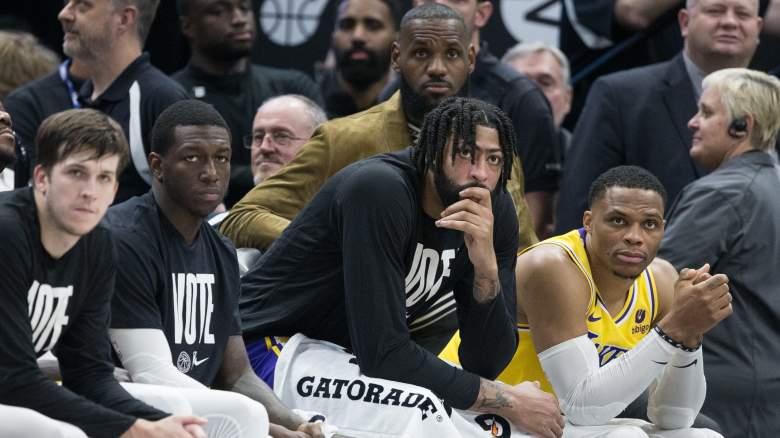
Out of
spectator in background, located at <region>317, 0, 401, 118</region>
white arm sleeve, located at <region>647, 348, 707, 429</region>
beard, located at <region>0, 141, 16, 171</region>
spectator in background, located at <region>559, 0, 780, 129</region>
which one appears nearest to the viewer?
beard, located at <region>0, 141, 16, 171</region>

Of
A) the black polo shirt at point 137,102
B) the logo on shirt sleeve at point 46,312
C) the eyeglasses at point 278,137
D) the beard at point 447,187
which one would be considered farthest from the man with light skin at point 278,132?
the logo on shirt sleeve at point 46,312

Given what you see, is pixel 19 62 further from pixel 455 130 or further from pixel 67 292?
pixel 67 292

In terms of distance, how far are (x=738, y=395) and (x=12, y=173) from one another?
276cm

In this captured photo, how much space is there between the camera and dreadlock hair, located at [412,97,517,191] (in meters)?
4.43

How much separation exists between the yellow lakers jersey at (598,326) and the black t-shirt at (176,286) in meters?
0.87

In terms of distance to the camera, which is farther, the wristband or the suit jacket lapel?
the suit jacket lapel

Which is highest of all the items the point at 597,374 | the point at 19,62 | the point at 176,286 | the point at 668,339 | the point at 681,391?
the point at 19,62

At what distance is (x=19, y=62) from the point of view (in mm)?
6629

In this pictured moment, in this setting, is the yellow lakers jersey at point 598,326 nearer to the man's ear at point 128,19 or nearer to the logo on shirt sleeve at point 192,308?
the logo on shirt sleeve at point 192,308

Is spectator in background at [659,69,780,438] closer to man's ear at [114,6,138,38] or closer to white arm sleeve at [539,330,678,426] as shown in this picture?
Answer: white arm sleeve at [539,330,678,426]

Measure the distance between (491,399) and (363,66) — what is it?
298cm

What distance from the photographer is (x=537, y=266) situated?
4805 millimetres

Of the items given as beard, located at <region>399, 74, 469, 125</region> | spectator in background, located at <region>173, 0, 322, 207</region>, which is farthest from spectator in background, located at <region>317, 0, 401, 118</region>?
beard, located at <region>399, 74, 469, 125</region>

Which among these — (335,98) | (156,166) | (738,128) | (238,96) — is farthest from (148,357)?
(335,98)
